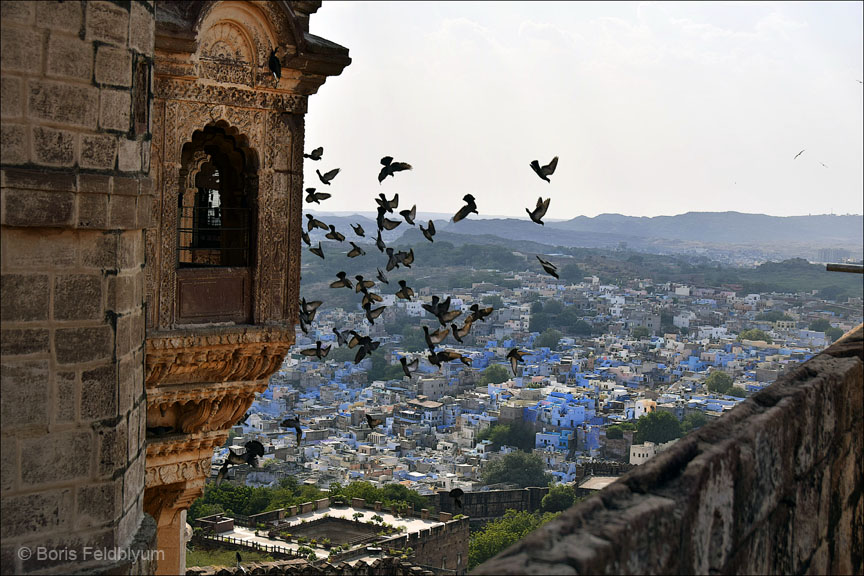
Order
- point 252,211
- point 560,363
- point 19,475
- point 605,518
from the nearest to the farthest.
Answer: point 605,518 → point 19,475 → point 252,211 → point 560,363

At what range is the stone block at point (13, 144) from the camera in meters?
2.56

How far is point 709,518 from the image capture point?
1919 mm

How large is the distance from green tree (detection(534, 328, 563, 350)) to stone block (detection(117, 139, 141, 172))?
77374 mm

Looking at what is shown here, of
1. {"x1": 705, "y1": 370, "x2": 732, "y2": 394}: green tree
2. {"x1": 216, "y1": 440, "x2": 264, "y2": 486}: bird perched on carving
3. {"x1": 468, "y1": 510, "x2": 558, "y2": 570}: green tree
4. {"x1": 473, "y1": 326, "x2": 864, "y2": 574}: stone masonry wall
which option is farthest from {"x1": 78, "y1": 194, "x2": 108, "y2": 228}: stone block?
{"x1": 705, "y1": 370, "x2": 732, "y2": 394}: green tree

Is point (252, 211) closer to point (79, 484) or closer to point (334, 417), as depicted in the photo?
point (79, 484)

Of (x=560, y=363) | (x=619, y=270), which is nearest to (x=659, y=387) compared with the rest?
(x=560, y=363)

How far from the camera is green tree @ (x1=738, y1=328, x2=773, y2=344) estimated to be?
77.4 meters

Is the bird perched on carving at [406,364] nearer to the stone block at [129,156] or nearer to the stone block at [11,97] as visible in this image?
the stone block at [129,156]

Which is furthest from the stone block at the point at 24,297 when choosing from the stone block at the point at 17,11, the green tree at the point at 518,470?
the green tree at the point at 518,470

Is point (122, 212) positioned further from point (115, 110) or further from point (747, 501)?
point (747, 501)

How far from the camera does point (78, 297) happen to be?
8.84 ft

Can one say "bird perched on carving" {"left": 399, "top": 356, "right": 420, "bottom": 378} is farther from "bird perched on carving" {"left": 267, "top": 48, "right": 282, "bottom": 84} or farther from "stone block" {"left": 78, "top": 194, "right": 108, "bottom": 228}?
"stone block" {"left": 78, "top": 194, "right": 108, "bottom": 228}

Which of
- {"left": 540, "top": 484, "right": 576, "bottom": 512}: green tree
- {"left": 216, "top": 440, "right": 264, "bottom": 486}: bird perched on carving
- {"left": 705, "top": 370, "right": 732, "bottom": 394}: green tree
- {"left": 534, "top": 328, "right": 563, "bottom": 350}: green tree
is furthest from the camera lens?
{"left": 534, "top": 328, "right": 563, "bottom": 350}: green tree

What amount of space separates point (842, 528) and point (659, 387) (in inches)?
2608
